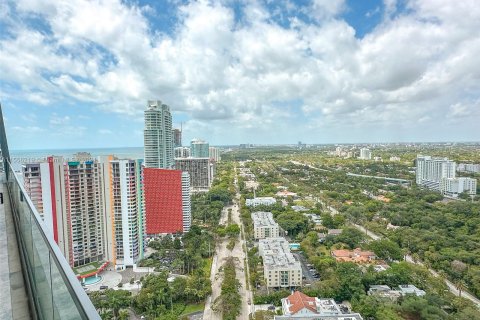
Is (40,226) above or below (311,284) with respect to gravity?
above

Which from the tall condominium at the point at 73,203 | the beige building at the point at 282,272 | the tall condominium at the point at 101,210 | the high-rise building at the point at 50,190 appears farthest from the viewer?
the tall condominium at the point at 101,210

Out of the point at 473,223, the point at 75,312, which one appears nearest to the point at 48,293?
the point at 75,312

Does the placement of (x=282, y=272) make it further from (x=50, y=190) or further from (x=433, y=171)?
(x=433, y=171)

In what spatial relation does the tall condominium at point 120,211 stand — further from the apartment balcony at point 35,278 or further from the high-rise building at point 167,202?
the apartment balcony at point 35,278

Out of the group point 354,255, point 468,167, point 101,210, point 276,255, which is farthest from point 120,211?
point 468,167

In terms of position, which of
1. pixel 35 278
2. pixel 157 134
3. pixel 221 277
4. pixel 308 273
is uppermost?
pixel 157 134

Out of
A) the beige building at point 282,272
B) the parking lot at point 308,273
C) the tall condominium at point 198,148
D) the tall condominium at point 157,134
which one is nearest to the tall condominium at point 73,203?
the beige building at point 282,272

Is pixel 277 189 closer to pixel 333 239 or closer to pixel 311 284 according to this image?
pixel 333 239
